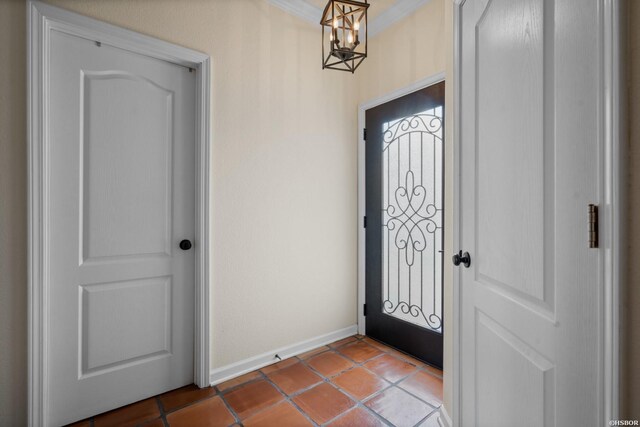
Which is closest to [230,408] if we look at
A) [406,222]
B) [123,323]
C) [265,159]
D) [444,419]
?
[123,323]

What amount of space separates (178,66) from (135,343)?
170 cm

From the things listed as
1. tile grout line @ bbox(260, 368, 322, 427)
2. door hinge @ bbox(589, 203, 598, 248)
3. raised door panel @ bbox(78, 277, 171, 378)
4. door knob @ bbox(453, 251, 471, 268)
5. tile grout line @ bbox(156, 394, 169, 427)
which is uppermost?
door hinge @ bbox(589, 203, 598, 248)

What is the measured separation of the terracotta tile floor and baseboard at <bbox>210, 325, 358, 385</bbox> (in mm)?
48

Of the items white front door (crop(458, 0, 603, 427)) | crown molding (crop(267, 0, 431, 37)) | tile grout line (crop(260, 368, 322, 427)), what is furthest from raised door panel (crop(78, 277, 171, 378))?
crown molding (crop(267, 0, 431, 37))

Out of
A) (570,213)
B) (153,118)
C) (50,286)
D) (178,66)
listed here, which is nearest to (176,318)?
(50,286)

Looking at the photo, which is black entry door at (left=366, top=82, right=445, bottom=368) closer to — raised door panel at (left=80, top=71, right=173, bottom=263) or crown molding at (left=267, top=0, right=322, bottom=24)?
crown molding at (left=267, top=0, right=322, bottom=24)

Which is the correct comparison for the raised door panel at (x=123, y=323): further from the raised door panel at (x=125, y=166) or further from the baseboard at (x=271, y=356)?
the baseboard at (x=271, y=356)

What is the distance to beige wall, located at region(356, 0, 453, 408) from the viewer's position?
1.50 metres

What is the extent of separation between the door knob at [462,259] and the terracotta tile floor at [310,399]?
97 centimetres

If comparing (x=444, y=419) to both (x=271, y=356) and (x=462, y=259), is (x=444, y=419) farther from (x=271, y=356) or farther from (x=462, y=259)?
(x=271, y=356)
